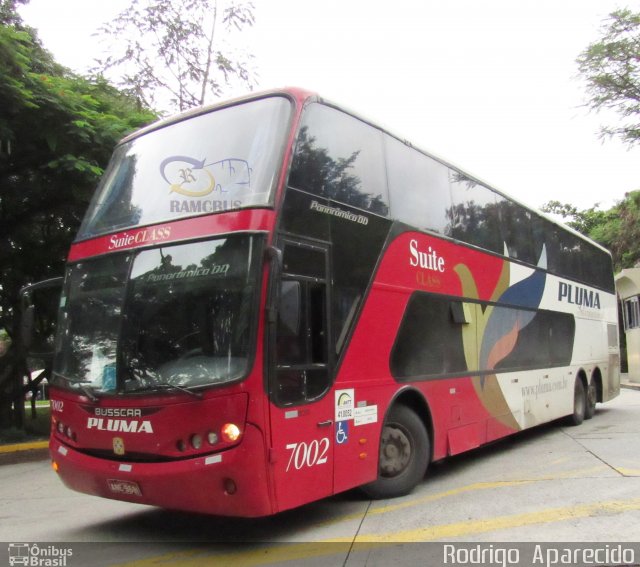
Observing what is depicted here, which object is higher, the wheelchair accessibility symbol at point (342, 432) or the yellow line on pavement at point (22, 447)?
the wheelchair accessibility symbol at point (342, 432)

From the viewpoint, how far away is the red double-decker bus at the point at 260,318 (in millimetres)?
4652

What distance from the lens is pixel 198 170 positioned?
5.41m

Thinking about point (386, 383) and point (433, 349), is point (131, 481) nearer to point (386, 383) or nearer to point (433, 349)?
point (386, 383)

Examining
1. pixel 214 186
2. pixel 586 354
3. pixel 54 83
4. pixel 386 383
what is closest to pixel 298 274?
pixel 214 186

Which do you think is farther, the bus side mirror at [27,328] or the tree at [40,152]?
the tree at [40,152]

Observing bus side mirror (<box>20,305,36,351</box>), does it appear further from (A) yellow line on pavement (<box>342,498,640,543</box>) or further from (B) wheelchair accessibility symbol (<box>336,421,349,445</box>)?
(A) yellow line on pavement (<box>342,498,640,543</box>)

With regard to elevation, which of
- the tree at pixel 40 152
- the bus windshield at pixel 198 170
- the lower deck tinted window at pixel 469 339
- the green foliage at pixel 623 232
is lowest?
the lower deck tinted window at pixel 469 339

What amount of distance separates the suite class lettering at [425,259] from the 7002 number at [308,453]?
8.14 feet

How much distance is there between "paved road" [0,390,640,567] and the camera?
4.87 m

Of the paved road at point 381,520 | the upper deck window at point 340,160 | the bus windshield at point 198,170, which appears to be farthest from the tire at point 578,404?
the bus windshield at point 198,170

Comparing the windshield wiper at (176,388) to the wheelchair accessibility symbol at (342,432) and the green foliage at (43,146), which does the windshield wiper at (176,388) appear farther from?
the green foliage at (43,146)

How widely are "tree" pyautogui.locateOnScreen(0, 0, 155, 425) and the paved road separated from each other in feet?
18.1

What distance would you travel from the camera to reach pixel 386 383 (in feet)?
20.3

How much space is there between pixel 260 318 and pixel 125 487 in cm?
174
